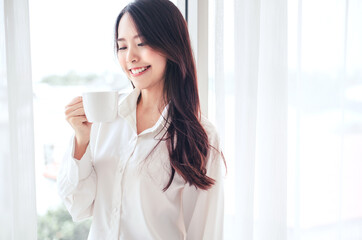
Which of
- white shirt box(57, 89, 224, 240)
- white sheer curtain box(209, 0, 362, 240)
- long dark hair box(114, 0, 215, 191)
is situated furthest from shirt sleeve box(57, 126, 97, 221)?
white sheer curtain box(209, 0, 362, 240)

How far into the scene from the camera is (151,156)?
3.08 ft

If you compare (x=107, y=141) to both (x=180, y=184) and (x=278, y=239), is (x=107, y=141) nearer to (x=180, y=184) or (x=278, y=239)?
(x=180, y=184)

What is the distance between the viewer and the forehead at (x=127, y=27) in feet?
2.98

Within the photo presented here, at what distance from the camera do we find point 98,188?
97 cm

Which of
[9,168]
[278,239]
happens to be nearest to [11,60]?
[9,168]

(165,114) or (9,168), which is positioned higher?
(165,114)

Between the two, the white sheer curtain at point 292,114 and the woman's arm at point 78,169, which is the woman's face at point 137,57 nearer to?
the woman's arm at point 78,169

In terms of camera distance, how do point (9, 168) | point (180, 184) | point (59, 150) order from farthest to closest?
point (59, 150)
point (180, 184)
point (9, 168)

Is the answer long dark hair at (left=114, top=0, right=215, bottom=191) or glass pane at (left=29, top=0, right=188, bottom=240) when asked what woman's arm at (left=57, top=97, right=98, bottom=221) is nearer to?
glass pane at (left=29, top=0, right=188, bottom=240)

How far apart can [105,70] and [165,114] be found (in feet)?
1.08

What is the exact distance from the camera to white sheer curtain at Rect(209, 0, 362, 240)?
3.13 feet

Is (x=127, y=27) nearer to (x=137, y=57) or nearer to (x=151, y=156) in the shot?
(x=137, y=57)

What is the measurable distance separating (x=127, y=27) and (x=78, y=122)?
0.29 meters

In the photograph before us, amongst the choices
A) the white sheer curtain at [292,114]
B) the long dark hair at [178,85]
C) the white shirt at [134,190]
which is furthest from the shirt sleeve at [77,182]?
the white sheer curtain at [292,114]
